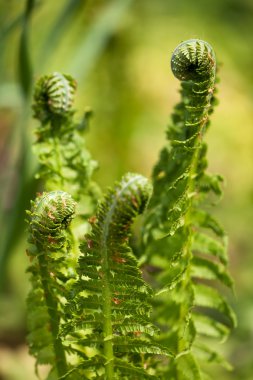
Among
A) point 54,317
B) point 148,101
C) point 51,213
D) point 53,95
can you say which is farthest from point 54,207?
point 148,101

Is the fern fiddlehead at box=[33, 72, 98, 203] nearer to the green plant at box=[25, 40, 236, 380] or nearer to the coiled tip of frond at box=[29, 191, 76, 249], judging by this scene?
the green plant at box=[25, 40, 236, 380]

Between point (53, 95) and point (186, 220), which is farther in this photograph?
point (53, 95)

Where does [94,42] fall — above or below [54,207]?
above

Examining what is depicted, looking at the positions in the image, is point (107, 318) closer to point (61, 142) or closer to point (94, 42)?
point (61, 142)

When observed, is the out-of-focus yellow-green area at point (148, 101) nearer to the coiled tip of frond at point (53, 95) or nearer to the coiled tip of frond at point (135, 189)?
the coiled tip of frond at point (53, 95)

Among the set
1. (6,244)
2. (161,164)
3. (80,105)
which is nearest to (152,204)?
(161,164)

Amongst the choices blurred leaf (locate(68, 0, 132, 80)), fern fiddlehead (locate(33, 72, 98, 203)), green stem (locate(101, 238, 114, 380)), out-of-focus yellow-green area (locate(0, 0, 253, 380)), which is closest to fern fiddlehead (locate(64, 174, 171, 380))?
green stem (locate(101, 238, 114, 380))
